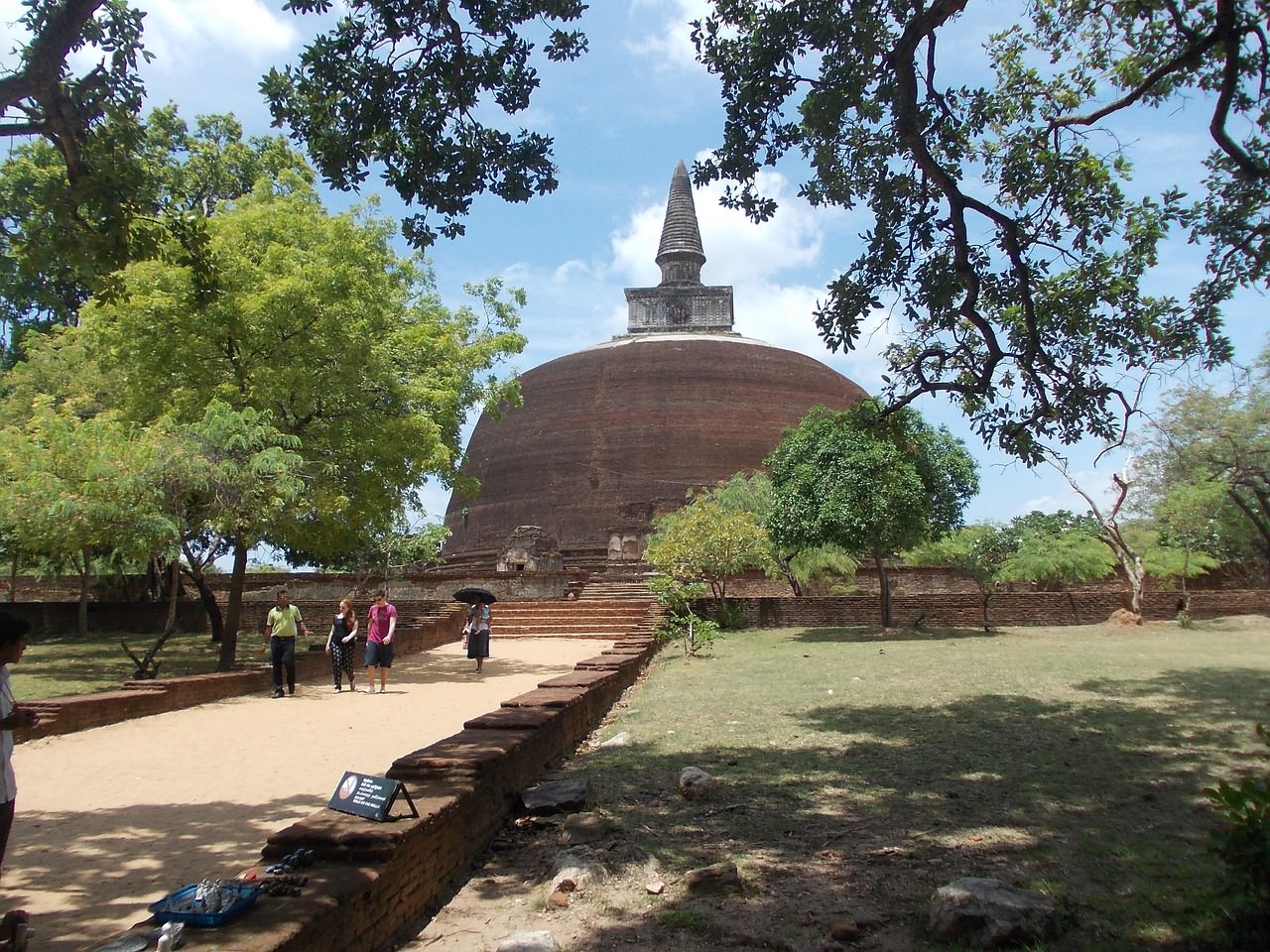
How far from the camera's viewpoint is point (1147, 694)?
347 inches

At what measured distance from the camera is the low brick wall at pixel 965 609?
20625 mm

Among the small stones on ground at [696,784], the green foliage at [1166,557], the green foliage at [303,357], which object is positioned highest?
the green foliage at [303,357]

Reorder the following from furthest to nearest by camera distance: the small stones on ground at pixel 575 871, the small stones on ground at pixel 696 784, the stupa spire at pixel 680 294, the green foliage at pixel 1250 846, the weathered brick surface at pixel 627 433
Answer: the stupa spire at pixel 680 294, the weathered brick surface at pixel 627 433, the small stones on ground at pixel 696 784, the small stones on ground at pixel 575 871, the green foliage at pixel 1250 846

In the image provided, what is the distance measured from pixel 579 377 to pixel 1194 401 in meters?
22.9

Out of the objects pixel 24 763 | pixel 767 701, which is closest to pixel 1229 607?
pixel 767 701

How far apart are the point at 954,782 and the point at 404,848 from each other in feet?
10.6

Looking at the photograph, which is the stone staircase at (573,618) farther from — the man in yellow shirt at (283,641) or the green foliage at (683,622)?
the man in yellow shirt at (283,641)

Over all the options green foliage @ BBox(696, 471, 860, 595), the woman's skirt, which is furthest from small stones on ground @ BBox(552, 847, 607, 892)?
green foliage @ BBox(696, 471, 860, 595)

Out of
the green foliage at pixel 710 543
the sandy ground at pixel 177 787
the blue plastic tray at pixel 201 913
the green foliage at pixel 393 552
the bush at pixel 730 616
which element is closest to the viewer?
the blue plastic tray at pixel 201 913

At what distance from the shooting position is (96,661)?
1482 centimetres

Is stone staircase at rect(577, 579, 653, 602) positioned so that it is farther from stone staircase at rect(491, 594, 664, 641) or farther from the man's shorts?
the man's shorts

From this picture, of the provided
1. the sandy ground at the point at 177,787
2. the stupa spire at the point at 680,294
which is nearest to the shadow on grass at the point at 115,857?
the sandy ground at the point at 177,787

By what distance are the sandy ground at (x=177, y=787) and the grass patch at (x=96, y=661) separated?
8.44 feet

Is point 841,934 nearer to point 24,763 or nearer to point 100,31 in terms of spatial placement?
point 100,31
